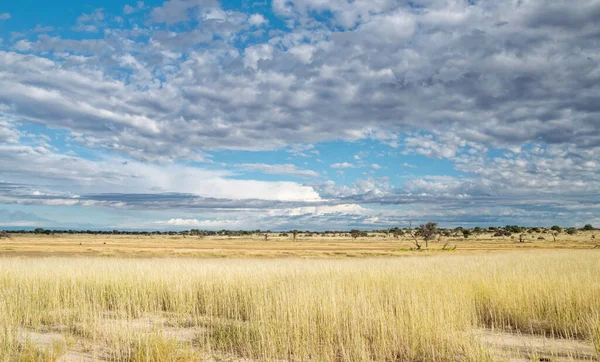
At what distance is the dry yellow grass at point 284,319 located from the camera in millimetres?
7570

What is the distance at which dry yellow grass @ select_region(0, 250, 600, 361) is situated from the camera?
7570 millimetres

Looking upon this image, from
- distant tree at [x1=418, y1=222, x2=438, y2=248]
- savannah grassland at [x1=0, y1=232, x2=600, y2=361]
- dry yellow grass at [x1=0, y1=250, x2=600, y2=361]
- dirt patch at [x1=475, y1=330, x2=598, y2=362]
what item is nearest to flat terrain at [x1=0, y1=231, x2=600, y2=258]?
distant tree at [x1=418, y1=222, x2=438, y2=248]

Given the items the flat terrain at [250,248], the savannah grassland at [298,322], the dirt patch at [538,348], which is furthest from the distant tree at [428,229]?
the dirt patch at [538,348]

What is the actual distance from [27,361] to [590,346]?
31.9ft

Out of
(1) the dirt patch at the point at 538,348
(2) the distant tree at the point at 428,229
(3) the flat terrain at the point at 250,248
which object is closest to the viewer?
(1) the dirt patch at the point at 538,348

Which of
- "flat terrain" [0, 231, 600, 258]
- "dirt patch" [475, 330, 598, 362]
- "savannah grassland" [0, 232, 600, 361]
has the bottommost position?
"flat terrain" [0, 231, 600, 258]

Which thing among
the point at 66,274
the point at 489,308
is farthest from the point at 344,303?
the point at 66,274

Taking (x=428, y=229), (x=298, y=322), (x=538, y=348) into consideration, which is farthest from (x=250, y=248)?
(x=538, y=348)

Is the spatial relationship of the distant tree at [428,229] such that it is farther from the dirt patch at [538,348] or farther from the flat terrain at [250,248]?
the dirt patch at [538,348]

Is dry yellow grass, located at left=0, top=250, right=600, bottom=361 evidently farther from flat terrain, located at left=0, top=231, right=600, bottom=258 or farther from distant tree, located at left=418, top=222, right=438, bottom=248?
distant tree, located at left=418, top=222, right=438, bottom=248

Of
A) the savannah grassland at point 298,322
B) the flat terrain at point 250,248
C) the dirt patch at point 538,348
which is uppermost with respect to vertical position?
the savannah grassland at point 298,322

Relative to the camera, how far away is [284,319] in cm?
876

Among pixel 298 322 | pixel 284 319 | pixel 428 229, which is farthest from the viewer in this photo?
pixel 428 229

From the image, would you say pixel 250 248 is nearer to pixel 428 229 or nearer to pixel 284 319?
pixel 428 229
